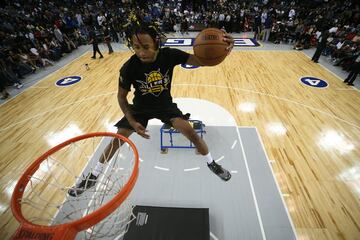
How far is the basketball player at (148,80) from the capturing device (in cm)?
240

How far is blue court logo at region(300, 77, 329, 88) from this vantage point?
6.97m

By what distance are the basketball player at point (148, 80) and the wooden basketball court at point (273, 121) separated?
1.89 m

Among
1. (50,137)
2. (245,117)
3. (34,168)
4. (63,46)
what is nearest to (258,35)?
(245,117)

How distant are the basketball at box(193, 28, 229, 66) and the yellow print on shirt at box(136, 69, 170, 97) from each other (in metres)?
0.56

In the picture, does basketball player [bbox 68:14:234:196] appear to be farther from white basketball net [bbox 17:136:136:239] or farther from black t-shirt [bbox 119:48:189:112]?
white basketball net [bbox 17:136:136:239]

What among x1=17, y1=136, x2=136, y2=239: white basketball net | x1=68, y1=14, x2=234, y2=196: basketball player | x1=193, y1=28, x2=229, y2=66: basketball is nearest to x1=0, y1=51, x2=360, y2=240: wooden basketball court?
x1=17, y1=136, x2=136, y2=239: white basketball net

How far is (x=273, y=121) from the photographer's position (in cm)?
530

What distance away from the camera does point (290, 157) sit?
4.23m

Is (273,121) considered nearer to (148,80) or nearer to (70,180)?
(148,80)

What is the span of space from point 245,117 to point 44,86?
7.28m

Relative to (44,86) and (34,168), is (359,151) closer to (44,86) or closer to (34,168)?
(34,168)

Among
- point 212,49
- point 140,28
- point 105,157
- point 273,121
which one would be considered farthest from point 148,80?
point 273,121

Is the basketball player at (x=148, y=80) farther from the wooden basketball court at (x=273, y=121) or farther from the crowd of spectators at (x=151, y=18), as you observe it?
the crowd of spectators at (x=151, y=18)

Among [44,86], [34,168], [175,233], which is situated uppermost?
A: [34,168]
